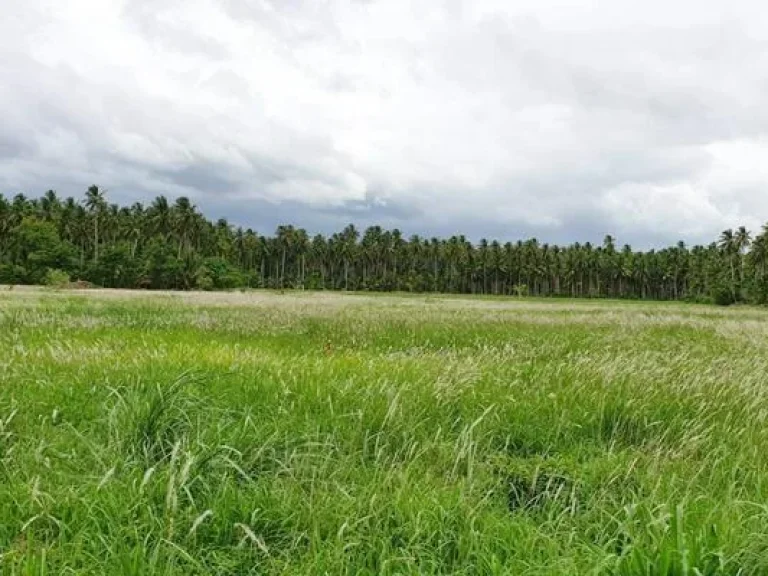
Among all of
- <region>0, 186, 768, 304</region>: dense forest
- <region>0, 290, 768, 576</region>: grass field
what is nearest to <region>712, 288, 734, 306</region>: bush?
<region>0, 186, 768, 304</region>: dense forest

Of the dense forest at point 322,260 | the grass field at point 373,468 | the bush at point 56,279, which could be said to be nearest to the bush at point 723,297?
the dense forest at point 322,260

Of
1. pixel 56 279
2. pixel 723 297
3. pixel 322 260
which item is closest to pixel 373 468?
pixel 56 279

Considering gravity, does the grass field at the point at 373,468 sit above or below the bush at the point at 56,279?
below

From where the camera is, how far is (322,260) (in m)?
176

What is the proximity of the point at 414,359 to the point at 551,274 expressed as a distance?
171147 mm

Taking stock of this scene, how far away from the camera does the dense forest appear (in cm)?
10419

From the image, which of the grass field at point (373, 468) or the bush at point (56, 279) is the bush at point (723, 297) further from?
the grass field at point (373, 468)

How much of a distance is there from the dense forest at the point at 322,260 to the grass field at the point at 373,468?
330ft

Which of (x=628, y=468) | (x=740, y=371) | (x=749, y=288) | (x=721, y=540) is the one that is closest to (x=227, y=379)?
(x=628, y=468)

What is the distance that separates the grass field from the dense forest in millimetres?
100611

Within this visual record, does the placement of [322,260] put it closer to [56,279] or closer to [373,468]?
[56,279]

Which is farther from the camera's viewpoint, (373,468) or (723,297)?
(723,297)

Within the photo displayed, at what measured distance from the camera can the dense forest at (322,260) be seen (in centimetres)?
10419

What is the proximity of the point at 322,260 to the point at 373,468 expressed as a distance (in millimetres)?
172373
